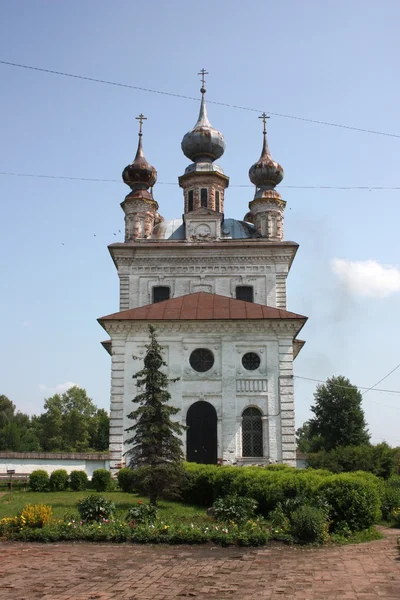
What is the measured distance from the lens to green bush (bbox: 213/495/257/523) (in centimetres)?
1357

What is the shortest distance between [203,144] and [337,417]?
26159 mm

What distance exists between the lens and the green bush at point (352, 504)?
13164 millimetres

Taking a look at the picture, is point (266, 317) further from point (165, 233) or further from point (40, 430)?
point (40, 430)

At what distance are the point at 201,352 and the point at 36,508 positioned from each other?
13.0m

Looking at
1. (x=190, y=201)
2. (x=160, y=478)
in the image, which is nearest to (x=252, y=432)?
(x=160, y=478)

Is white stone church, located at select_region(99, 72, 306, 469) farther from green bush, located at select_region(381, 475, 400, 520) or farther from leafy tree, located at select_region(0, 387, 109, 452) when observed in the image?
leafy tree, located at select_region(0, 387, 109, 452)

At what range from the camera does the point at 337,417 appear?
51344mm

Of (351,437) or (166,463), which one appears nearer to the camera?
(166,463)

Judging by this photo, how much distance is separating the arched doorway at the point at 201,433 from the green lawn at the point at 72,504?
4.45m

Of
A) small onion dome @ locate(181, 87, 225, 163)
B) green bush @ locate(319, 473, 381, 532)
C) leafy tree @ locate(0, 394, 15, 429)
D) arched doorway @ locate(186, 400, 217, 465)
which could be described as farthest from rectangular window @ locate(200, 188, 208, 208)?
A: leafy tree @ locate(0, 394, 15, 429)

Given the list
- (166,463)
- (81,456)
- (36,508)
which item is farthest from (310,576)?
(81,456)

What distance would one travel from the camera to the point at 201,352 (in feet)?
83.6

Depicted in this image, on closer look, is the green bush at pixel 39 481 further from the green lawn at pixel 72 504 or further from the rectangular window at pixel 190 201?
the rectangular window at pixel 190 201

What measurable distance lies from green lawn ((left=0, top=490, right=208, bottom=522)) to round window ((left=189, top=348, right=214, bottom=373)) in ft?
21.1
